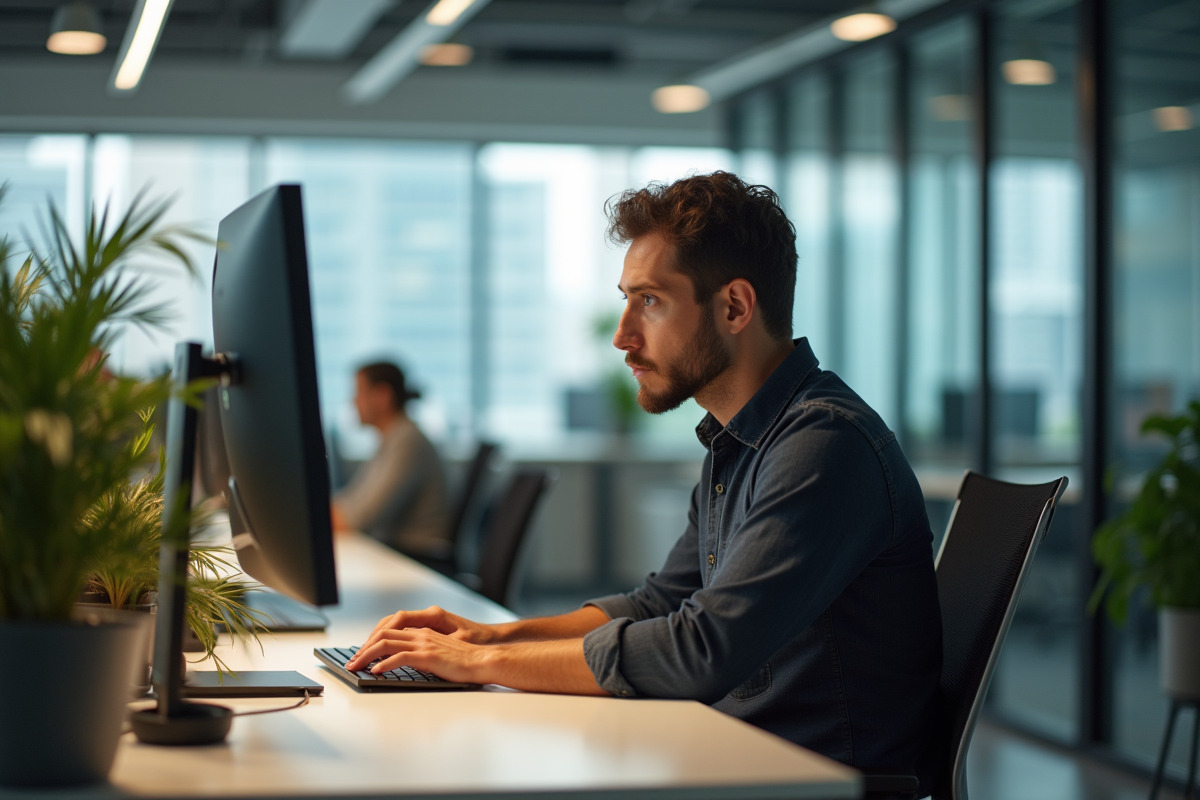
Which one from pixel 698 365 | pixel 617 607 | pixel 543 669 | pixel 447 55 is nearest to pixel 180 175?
pixel 447 55

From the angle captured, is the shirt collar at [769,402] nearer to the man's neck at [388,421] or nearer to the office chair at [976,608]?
the office chair at [976,608]

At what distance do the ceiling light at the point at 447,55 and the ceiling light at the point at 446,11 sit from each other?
2.12 m

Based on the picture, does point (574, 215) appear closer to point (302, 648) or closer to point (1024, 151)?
point (1024, 151)

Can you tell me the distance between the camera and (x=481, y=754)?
1238mm

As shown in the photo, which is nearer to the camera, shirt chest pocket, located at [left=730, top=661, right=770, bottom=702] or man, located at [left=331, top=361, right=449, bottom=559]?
shirt chest pocket, located at [left=730, top=661, right=770, bottom=702]

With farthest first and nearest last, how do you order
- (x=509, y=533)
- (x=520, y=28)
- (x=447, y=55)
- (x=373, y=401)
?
(x=447, y=55) < (x=520, y=28) < (x=373, y=401) < (x=509, y=533)

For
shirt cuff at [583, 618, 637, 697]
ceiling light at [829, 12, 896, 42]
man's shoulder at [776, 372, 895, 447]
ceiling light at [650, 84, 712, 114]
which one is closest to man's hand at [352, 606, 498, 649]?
shirt cuff at [583, 618, 637, 697]

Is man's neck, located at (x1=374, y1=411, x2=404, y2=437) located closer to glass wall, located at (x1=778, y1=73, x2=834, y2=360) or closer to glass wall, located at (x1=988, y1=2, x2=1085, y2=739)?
glass wall, located at (x1=778, y1=73, x2=834, y2=360)

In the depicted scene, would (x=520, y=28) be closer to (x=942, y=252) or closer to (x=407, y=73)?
(x=407, y=73)

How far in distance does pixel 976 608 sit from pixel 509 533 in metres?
2.08

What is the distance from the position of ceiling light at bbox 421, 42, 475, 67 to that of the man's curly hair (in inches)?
193

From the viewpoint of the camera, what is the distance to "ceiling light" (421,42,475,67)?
647cm

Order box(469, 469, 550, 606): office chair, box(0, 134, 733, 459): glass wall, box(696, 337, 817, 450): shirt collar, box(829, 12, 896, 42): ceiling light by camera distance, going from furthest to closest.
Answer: box(0, 134, 733, 459): glass wall
box(829, 12, 896, 42): ceiling light
box(469, 469, 550, 606): office chair
box(696, 337, 817, 450): shirt collar

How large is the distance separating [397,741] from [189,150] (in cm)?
691
